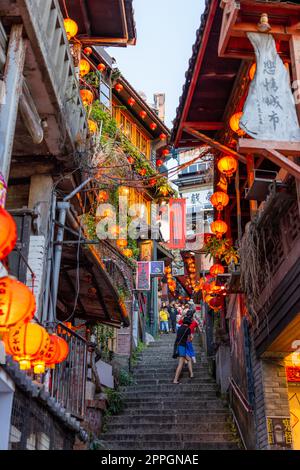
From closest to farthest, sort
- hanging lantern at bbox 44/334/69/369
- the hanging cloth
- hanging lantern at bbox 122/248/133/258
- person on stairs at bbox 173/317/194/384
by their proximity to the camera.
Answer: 1. hanging lantern at bbox 44/334/69/369
2. the hanging cloth
3. person on stairs at bbox 173/317/194/384
4. hanging lantern at bbox 122/248/133/258

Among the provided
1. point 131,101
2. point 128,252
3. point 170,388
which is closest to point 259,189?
point 170,388

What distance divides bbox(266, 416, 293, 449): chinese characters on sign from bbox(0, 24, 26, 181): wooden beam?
24.3ft

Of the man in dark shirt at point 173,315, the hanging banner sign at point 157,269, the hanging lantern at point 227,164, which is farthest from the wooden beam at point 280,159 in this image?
the man in dark shirt at point 173,315

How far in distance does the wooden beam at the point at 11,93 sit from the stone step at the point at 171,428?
9117 mm

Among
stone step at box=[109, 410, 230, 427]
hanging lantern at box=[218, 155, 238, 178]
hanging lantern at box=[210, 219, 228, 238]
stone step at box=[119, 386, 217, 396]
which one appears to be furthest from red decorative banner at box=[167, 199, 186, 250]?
hanging lantern at box=[218, 155, 238, 178]

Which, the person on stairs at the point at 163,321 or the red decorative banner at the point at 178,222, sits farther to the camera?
the person on stairs at the point at 163,321

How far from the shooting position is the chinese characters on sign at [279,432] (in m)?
10.8

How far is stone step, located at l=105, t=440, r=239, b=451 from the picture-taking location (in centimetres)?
1270

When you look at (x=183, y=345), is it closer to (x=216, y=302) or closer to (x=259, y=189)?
(x=216, y=302)

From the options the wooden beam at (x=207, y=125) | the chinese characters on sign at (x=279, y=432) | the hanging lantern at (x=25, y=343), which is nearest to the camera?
the hanging lantern at (x=25, y=343)

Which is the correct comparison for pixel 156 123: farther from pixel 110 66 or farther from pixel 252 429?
pixel 252 429

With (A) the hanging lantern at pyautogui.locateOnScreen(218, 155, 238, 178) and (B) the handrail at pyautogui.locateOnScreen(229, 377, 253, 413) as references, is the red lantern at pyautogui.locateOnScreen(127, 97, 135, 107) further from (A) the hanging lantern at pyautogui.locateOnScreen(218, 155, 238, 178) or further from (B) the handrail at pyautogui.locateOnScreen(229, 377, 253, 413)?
(B) the handrail at pyautogui.locateOnScreen(229, 377, 253, 413)

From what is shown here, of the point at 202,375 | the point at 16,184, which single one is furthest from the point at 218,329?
the point at 16,184

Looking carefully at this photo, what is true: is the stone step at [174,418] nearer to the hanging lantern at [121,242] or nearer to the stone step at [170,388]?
the stone step at [170,388]
